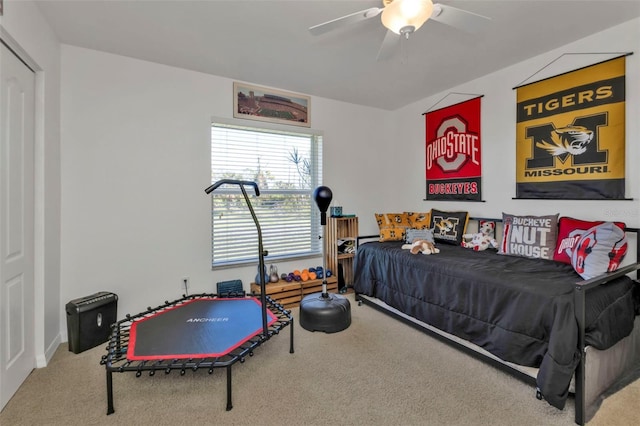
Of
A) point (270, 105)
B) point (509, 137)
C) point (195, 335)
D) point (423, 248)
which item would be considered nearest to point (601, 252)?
point (423, 248)

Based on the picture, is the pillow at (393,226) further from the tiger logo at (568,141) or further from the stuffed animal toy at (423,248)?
the tiger logo at (568,141)

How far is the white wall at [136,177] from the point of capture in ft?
8.86

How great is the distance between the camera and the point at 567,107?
2.68 metres

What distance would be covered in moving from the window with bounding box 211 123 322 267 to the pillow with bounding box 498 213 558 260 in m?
2.21

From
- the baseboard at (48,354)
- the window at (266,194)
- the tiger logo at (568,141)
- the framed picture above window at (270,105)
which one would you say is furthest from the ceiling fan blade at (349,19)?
the baseboard at (48,354)

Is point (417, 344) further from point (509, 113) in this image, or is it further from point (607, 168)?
point (509, 113)

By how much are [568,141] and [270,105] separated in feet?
10.1

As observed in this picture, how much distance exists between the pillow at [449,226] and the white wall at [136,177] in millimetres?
→ 2347

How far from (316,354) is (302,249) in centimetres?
172

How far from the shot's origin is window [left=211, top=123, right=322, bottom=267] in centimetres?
343

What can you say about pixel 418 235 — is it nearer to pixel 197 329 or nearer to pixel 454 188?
pixel 454 188

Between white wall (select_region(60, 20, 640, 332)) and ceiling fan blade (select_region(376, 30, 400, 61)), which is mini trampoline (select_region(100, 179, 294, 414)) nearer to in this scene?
white wall (select_region(60, 20, 640, 332))

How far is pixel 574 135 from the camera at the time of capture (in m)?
2.65

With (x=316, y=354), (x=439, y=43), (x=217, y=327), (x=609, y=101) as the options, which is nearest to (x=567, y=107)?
(x=609, y=101)
